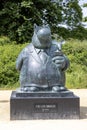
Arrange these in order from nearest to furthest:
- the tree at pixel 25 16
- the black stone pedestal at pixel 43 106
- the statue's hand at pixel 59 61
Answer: the black stone pedestal at pixel 43 106 → the statue's hand at pixel 59 61 → the tree at pixel 25 16

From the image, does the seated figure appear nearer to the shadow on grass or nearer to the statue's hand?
the statue's hand

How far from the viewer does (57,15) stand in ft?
85.3

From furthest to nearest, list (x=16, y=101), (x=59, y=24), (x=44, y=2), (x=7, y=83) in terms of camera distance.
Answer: (x=59, y=24) → (x=44, y=2) → (x=7, y=83) → (x=16, y=101)

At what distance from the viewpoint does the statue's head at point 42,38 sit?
9.29 m

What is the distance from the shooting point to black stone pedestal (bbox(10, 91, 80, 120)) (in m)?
8.94

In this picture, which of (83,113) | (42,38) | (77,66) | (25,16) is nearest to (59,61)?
(42,38)

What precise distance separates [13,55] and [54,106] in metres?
9.60

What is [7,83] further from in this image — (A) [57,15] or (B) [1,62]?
(A) [57,15]

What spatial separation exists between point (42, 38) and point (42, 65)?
24.7 inches

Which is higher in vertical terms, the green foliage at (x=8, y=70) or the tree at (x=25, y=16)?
the tree at (x=25, y=16)

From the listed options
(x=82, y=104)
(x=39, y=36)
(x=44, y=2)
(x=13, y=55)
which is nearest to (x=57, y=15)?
(x=44, y=2)

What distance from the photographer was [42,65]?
926cm
